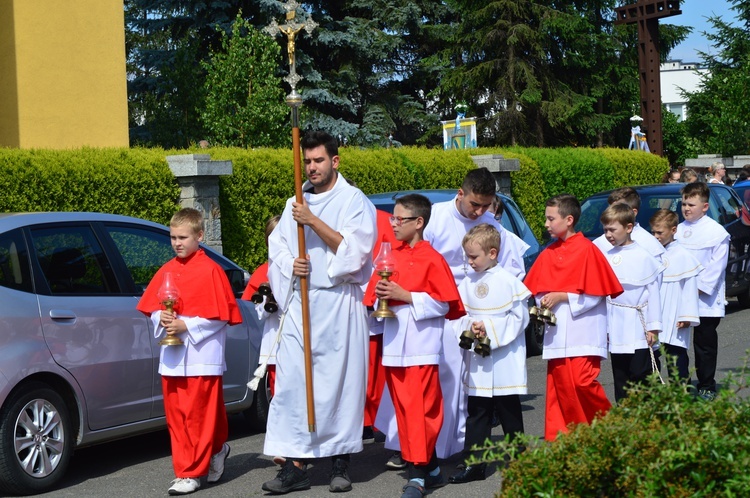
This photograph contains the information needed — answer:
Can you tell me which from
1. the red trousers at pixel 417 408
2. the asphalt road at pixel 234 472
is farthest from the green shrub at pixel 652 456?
the red trousers at pixel 417 408

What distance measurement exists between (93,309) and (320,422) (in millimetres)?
1633

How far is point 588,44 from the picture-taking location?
145ft

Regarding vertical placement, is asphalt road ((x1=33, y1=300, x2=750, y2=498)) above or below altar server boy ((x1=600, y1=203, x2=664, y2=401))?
below

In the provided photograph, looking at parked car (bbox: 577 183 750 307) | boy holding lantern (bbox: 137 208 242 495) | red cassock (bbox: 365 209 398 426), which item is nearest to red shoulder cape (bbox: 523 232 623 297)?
red cassock (bbox: 365 209 398 426)

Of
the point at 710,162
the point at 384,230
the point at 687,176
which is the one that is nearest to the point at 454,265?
the point at 384,230

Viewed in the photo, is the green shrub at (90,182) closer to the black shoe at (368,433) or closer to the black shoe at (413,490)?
the black shoe at (368,433)

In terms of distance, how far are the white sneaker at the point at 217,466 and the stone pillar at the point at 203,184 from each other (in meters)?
7.32

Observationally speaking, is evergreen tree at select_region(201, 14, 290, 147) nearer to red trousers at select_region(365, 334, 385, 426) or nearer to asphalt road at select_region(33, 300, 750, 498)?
asphalt road at select_region(33, 300, 750, 498)

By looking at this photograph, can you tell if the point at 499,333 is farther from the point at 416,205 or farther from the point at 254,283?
the point at 254,283

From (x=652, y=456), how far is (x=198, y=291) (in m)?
3.79

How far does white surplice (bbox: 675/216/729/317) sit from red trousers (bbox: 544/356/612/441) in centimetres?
279

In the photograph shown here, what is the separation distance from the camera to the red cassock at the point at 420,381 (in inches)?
257

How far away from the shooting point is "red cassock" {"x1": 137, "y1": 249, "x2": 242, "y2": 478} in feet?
21.9

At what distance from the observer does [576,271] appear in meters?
7.02
